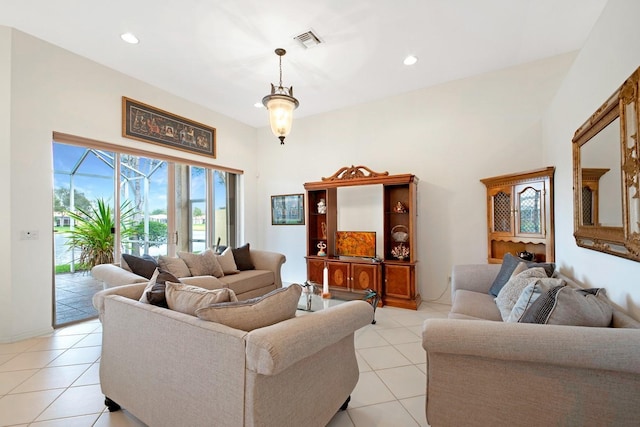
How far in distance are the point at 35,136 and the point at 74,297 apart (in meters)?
2.09

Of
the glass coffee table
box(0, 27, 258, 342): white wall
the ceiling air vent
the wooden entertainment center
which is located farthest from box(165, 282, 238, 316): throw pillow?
the wooden entertainment center

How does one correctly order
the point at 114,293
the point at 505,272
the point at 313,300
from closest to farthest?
the point at 114,293 → the point at 505,272 → the point at 313,300

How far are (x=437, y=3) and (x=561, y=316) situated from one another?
2671 millimetres

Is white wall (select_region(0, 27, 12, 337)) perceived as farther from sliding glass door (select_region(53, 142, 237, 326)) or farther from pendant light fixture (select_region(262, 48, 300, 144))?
pendant light fixture (select_region(262, 48, 300, 144))

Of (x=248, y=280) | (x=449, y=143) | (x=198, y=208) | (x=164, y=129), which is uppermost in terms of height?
(x=164, y=129)

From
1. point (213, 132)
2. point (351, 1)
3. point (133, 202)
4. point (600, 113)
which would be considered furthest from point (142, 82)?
point (600, 113)

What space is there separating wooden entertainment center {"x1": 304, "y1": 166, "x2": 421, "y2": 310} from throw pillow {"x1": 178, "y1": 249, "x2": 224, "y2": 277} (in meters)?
1.50

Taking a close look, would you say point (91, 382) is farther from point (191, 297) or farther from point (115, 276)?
point (191, 297)

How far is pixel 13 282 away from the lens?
2.89 m

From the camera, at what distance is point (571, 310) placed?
1380 millimetres

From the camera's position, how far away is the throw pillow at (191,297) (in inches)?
58.8

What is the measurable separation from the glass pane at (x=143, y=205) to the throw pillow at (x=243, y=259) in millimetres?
1243

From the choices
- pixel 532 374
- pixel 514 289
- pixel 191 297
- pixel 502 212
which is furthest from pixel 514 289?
pixel 191 297

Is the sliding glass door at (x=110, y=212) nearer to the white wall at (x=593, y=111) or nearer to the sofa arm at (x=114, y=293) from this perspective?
the sofa arm at (x=114, y=293)
